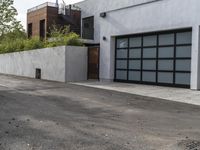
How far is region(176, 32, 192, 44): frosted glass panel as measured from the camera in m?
17.3

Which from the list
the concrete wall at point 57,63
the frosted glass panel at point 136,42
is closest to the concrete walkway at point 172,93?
the frosted glass panel at point 136,42

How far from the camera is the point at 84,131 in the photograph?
312 inches

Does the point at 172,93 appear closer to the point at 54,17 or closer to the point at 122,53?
the point at 122,53

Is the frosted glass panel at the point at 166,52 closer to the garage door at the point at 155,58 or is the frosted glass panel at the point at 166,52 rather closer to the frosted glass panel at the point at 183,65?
the garage door at the point at 155,58

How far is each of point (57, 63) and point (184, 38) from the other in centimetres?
925

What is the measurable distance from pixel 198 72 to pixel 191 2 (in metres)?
3.29

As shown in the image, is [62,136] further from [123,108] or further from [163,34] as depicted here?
[163,34]

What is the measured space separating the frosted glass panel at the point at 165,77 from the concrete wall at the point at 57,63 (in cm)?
622

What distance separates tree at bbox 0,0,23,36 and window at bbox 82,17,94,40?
8647mm

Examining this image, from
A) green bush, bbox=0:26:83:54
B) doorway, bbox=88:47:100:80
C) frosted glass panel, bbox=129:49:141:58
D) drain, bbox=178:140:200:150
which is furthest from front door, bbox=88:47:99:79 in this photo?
drain, bbox=178:140:200:150

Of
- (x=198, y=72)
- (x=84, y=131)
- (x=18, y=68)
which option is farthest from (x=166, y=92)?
(x=18, y=68)

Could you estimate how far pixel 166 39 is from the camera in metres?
18.5

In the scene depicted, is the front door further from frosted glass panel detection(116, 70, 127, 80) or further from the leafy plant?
frosted glass panel detection(116, 70, 127, 80)

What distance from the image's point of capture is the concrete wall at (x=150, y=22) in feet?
54.7
